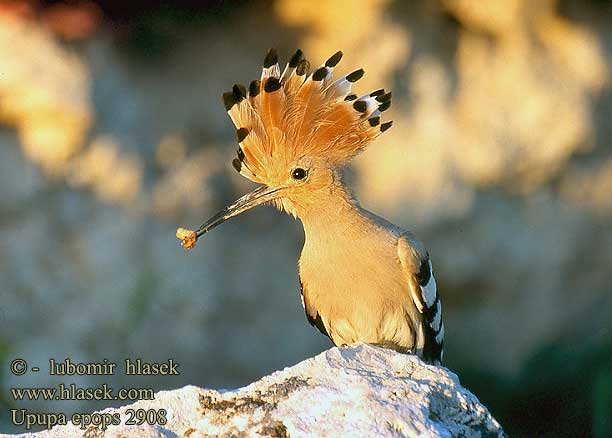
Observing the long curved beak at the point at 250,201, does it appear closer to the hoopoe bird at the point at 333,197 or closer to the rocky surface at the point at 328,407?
the hoopoe bird at the point at 333,197

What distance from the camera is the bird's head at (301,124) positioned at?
2.81 meters

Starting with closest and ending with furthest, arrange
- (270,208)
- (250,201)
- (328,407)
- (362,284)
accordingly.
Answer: (328,407) < (362,284) < (250,201) < (270,208)

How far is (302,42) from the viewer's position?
393 cm

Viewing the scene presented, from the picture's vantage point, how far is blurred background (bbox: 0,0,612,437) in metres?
3.72

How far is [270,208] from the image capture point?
408 centimetres

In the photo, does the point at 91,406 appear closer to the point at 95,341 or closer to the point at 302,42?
the point at 95,341

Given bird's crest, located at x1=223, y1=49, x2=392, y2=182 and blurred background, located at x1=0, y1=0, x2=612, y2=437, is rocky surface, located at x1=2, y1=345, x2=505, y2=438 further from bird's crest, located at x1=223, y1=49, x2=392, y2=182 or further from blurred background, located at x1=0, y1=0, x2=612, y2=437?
blurred background, located at x1=0, y1=0, x2=612, y2=437

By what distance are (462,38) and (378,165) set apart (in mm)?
633

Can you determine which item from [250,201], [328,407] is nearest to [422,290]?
[250,201]

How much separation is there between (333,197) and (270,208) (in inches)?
49.5

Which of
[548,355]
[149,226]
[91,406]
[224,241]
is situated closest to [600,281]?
[548,355]

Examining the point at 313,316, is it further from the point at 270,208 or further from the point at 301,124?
the point at 270,208

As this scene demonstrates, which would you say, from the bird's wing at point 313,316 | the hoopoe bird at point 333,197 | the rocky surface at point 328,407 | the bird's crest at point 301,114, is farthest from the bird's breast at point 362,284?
the rocky surface at point 328,407

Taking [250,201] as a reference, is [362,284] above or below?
below
